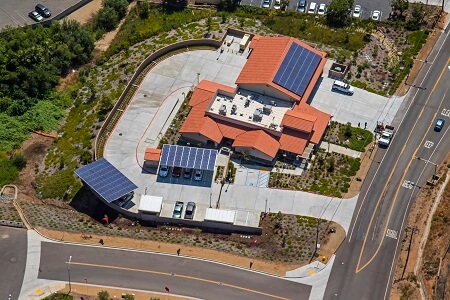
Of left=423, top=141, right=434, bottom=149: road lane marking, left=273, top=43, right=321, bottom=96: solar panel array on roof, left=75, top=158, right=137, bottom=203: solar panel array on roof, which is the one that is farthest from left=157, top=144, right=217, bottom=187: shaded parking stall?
left=423, top=141, right=434, bottom=149: road lane marking

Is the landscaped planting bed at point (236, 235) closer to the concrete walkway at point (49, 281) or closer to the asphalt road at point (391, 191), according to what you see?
the concrete walkway at point (49, 281)

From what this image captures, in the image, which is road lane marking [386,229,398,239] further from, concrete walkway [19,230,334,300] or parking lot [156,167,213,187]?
parking lot [156,167,213,187]

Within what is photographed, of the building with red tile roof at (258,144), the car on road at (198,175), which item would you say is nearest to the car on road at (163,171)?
the car on road at (198,175)

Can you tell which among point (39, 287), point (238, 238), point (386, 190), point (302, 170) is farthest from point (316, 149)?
point (39, 287)

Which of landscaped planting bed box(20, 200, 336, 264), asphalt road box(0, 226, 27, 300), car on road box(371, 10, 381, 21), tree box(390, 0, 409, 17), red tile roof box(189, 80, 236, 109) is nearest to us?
asphalt road box(0, 226, 27, 300)

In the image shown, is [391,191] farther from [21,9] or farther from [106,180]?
[21,9]

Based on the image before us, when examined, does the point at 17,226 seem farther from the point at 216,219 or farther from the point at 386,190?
the point at 386,190
